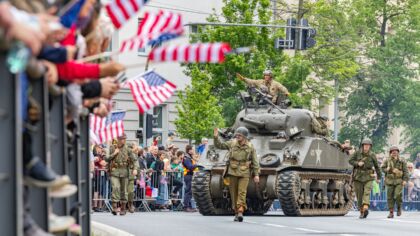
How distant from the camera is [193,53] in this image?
775 centimetres

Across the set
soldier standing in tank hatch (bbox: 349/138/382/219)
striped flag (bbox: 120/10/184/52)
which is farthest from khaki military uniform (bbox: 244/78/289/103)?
striped flag (bbox: 120/10/184/52)

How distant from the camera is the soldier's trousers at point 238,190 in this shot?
26719 millimetres

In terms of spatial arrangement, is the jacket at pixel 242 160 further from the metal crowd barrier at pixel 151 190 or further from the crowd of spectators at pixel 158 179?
the crowd of spectators at pixel 158 179

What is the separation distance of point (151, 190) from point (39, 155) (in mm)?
25793

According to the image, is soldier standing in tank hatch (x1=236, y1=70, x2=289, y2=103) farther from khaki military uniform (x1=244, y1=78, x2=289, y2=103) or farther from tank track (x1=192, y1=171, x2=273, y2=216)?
tank track (x1=192, y1=171, x2=273, y2=216)

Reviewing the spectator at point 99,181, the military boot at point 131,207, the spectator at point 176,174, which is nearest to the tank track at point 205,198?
the military boot at point 131,207

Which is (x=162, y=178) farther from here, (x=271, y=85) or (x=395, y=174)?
(x=395, y=174)

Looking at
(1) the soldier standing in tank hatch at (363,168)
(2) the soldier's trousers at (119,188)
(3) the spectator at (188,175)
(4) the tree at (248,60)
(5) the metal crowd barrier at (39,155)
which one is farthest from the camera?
(4) the tree at (248,60)

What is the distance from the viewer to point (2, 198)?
7648 mm

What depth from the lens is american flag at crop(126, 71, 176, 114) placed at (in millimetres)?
12373

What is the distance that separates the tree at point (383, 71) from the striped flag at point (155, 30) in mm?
51475

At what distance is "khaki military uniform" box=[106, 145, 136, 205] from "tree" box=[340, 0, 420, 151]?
30.8 meters

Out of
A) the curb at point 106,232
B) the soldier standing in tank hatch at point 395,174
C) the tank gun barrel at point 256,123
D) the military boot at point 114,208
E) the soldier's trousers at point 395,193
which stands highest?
the tank gun barrel at point 256,123

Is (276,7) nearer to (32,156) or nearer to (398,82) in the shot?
(398,82)
